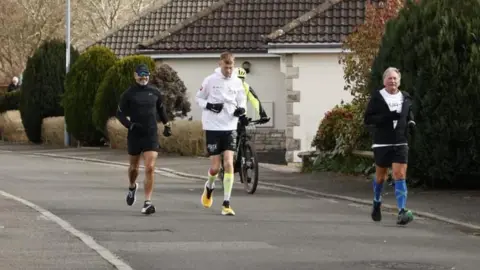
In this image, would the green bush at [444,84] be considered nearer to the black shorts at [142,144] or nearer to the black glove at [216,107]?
the black glove at [216,107]

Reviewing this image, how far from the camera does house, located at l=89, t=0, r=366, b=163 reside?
101 feet

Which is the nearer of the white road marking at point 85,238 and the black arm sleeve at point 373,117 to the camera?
the white road marking at point 85,238

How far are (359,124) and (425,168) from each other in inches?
149

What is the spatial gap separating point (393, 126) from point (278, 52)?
17275mm

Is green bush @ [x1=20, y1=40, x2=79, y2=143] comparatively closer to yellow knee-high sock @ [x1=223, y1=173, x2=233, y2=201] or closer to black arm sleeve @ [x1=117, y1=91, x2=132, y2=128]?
black arm sleeve @ [x1=117, y1=91, x2=132, y2=128]

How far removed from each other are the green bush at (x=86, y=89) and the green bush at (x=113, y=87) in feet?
4.54

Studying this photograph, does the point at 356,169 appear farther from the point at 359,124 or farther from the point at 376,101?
the point at 376,101

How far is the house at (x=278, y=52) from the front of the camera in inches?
1213

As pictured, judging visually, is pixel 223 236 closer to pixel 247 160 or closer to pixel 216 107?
pixel 216 107

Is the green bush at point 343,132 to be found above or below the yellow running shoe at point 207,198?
above

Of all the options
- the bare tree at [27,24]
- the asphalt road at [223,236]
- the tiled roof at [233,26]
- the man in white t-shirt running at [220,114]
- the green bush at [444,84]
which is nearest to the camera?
the asphalt road at [223,236]

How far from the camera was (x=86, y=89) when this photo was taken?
114ft

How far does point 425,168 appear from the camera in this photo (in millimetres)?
17094

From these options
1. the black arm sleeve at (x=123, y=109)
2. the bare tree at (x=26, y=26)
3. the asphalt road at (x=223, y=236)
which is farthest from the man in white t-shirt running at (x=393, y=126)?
the bare tree at (x=26, y=26)
